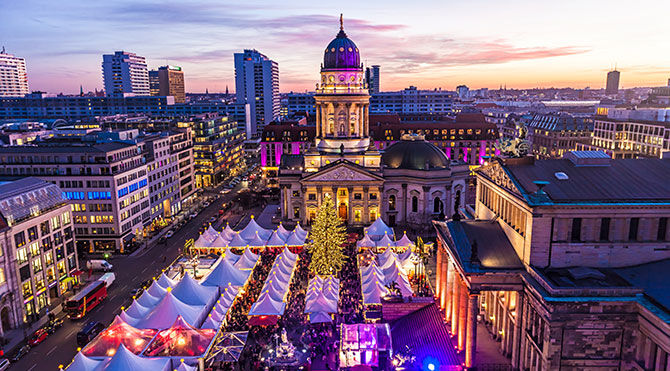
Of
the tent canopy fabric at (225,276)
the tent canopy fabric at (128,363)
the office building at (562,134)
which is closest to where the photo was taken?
the tent canopy fabric at (128,363)

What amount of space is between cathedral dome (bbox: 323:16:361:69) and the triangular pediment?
2268 centimetres

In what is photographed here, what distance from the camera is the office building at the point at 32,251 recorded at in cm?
5359

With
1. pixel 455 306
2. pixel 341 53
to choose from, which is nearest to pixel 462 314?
pixel 455 306

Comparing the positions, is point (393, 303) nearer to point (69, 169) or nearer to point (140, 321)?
point (140, 321)

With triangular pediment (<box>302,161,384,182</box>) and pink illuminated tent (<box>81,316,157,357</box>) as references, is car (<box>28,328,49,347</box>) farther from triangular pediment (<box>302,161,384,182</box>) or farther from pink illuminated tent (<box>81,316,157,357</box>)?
triangular pediment (<box>302,161,384,182</box>)

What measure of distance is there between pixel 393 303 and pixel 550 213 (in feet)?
70.7

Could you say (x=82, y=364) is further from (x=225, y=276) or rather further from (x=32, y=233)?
(x=32, y=233)

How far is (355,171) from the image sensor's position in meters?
95.4

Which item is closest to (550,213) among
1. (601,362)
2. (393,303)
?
(601,362)

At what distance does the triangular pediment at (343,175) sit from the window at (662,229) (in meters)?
59.2

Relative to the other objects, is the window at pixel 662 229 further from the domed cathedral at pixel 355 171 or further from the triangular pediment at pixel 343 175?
the triangular pediment at pixel 343 175

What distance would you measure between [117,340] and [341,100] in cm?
6961

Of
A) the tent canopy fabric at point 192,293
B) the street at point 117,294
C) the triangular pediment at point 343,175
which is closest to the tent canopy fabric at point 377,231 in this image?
the triangular pediment at point 343,175

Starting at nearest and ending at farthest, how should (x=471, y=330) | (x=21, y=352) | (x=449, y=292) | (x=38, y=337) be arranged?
(x=471, y=330), (x=449, y=292), (x=21, y=352), (x=38, y=337)
